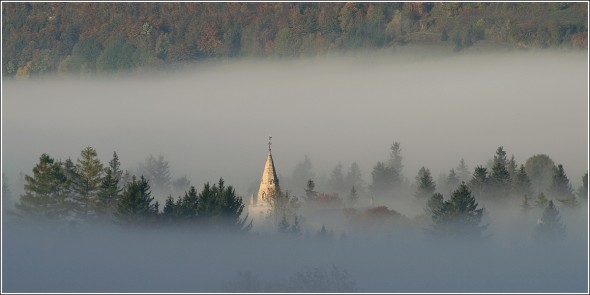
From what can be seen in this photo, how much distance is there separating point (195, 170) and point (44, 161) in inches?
2125

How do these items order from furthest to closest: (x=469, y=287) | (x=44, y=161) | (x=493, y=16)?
(x=493, y=16), (x=44, y=161), (x=469, y=287)

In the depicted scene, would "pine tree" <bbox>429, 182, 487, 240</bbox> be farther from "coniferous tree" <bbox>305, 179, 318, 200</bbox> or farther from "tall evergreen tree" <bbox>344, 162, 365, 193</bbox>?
"tall evergreen tree" <bbox>344, 162, 365, 193</bbox>

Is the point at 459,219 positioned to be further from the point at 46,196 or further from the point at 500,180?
the point at 46,196

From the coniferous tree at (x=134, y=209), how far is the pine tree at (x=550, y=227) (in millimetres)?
24627

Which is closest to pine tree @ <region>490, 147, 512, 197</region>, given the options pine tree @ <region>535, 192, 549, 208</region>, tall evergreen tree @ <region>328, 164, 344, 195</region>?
pine tree @ <region>535, 192, 549, 208</region>

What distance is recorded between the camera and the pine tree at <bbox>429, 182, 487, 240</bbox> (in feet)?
422

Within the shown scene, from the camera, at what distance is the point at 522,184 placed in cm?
14838

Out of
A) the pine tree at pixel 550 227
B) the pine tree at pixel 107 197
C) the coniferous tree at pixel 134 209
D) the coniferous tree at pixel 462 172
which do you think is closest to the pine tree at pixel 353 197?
the coniferous tree at pixel 462 172

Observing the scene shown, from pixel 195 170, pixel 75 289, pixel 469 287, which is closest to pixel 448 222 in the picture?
pixel 469 287

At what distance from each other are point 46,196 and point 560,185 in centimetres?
4201

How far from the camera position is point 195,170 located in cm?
17488

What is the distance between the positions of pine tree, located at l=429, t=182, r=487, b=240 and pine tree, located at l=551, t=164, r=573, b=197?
16.5 metres

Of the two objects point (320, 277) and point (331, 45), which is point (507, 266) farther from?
point (331, 45)

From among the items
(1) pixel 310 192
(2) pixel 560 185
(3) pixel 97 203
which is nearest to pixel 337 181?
(1) pixel 310 192
